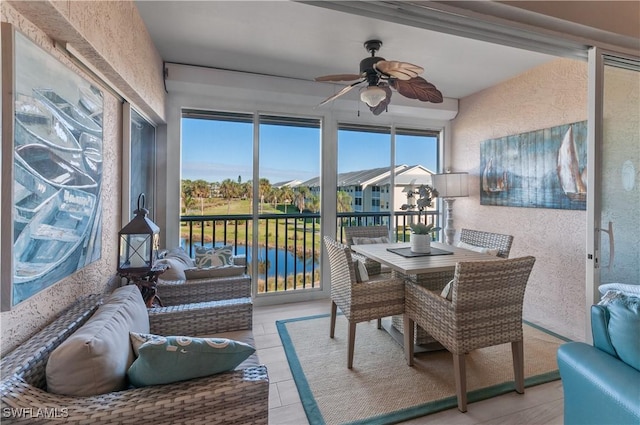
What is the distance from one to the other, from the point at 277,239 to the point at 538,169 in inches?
117

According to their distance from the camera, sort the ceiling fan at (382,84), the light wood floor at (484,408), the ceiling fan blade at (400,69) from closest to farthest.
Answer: the light wood floor at (484,408)
the ceiling fan blade at (400,69)
the ceiling fan at (382,84)

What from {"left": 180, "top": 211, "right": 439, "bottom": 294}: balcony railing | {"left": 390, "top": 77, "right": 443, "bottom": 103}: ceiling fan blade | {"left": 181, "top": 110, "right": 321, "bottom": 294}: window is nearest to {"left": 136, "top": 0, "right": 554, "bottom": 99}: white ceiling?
{"left": 390, "top": 77, "right": 443, "bottom": 103}: ceiling fan blade

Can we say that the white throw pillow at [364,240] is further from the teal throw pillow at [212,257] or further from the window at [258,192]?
the teal throw pillow at [212,257]

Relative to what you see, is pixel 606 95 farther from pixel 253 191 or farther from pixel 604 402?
pixel 253 191

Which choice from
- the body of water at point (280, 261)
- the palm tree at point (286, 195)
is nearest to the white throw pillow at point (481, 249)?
the body of water at point (280, 261)

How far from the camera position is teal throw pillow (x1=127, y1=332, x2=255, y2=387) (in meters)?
1.02

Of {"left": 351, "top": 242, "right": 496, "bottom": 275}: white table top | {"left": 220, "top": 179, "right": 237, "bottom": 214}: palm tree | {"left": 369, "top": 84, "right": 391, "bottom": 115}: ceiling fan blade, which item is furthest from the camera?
{"left": 220, "top": 179, "right": 237, "bottom": 214}: palm tree

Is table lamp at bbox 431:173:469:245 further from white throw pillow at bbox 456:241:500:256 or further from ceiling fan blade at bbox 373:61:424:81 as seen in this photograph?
ceiling fan blade at bbox 373:61:424:81

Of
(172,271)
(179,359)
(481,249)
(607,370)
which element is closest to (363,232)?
(481,249)

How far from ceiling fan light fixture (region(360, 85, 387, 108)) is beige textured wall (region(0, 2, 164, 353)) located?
1634 mm

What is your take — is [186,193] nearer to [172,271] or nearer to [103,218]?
[172,271]

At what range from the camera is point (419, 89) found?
229 cm

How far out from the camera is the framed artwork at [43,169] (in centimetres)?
100

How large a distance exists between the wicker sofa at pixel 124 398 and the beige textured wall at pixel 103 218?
64mm
